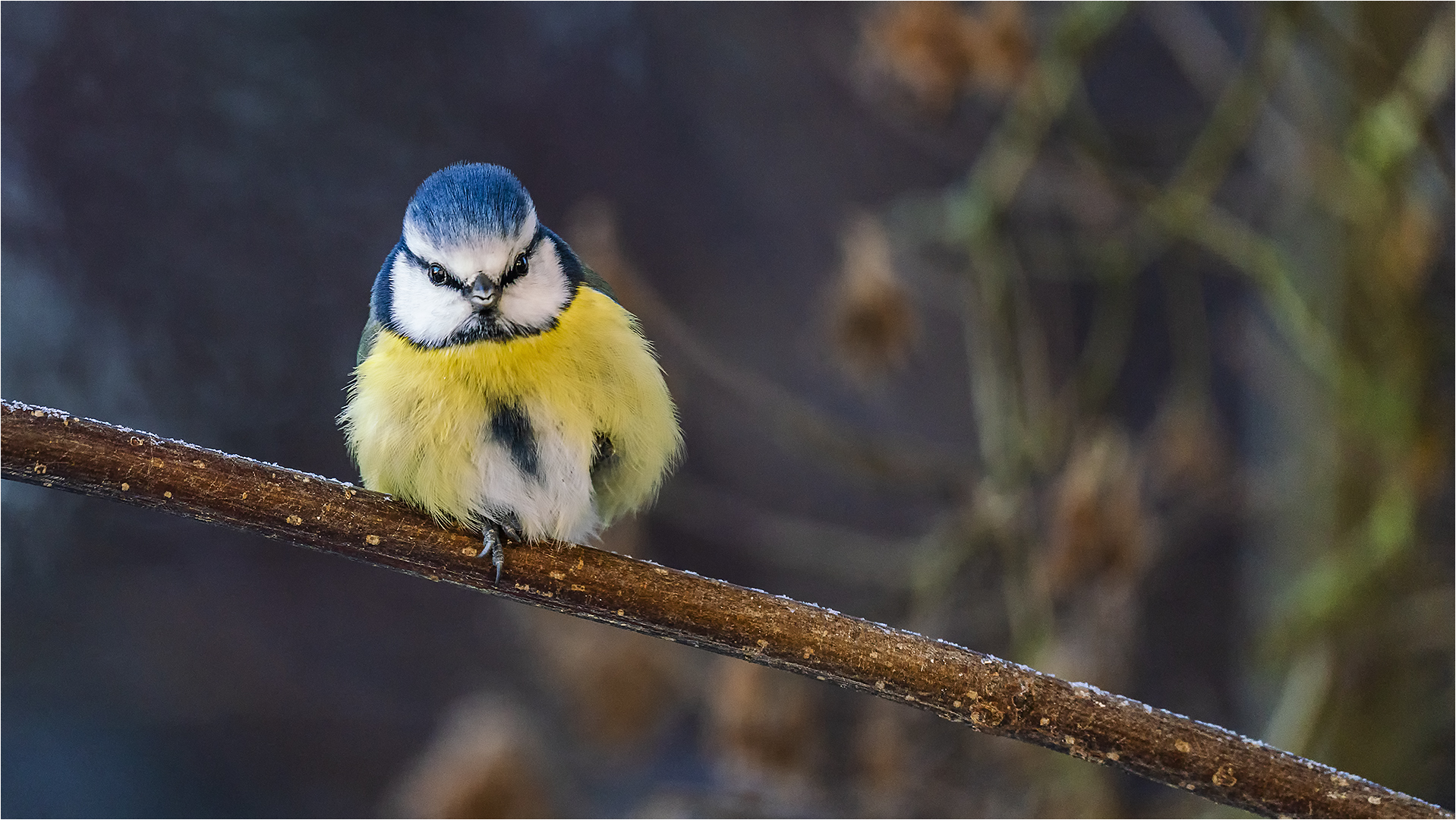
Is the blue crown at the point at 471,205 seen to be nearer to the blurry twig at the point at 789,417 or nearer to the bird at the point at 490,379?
Result: the bird at the point at 490,379

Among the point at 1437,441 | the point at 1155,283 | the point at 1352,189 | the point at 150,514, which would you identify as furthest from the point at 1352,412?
the point at 150,514

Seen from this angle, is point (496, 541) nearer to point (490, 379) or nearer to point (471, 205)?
point (490, 379)

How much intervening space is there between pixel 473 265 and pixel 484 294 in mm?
28

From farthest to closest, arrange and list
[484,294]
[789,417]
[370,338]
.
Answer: [789,417], [370,338], [484,294]

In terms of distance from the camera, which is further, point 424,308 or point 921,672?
point 424,308

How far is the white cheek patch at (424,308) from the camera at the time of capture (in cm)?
90

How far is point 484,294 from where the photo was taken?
2.86 ft

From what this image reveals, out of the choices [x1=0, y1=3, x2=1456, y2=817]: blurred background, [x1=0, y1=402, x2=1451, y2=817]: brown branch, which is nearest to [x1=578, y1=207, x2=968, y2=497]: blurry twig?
[x1=0, y1=3, x2=1456, y2=817]: blurred background

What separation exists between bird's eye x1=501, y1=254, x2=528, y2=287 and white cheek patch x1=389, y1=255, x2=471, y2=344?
0.04 m

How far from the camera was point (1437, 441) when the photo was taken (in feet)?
4.30

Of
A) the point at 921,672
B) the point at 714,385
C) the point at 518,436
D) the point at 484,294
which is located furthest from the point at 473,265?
the point at 714,385

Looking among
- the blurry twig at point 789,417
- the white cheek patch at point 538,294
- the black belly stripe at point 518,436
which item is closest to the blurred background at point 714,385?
the blurry twig at point 789,417

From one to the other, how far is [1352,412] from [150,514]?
58.8 inches

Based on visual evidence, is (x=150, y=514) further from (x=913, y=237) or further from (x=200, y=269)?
(x=913, y=237)
